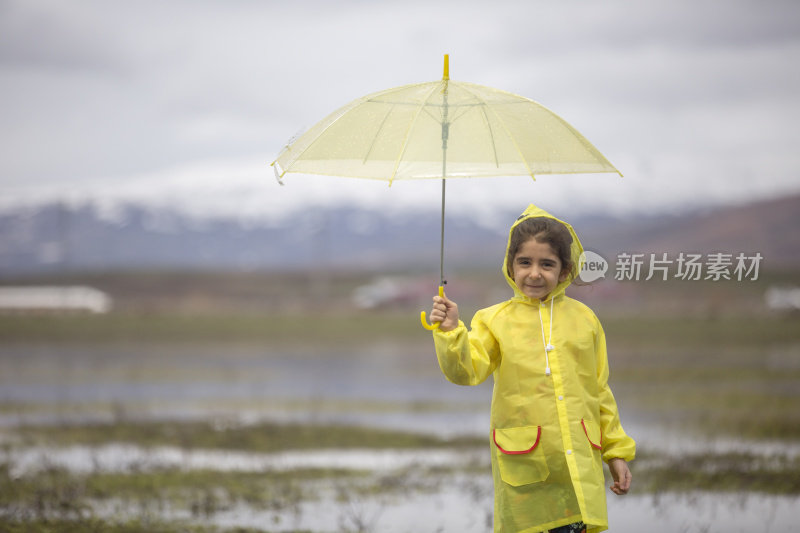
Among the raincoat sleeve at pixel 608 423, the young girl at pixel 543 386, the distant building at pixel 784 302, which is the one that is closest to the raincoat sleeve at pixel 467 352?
the young girl at pixel 543 386

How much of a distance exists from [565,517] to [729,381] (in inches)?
514

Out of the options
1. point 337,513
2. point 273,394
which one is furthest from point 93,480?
point 273,394

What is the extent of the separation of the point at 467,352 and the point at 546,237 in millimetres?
658

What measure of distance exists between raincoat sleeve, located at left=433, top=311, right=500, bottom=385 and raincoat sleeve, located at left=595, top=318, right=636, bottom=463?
475mm

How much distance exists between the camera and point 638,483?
769 cm

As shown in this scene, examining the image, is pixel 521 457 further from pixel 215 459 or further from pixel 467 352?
pixel 215 459

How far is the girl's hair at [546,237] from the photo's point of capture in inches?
163

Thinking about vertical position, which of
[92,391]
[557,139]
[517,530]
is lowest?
[92,391]

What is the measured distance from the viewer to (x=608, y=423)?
417cm

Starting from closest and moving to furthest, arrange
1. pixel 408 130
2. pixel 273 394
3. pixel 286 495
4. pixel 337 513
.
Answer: pixel 408 130 < pixel 337 513 < pixel 286 495 < pixel 273 394

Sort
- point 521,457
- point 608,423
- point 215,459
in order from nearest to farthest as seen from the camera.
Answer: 1. point 521,457
2. point 608,423
3. point 215,459

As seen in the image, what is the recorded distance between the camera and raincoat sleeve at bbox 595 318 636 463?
13.6ft

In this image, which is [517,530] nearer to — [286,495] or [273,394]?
[286,495]

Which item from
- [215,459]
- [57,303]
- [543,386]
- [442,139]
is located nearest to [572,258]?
[543,386]
